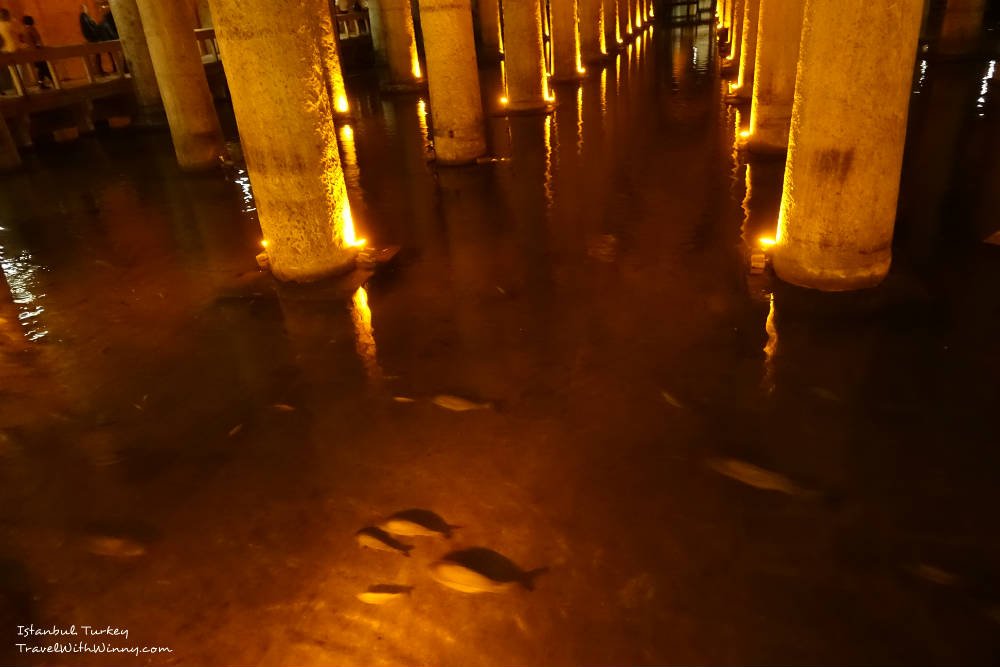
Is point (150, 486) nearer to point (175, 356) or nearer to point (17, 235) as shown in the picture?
point (175, 356)

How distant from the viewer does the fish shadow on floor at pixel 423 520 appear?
3393 millimetres

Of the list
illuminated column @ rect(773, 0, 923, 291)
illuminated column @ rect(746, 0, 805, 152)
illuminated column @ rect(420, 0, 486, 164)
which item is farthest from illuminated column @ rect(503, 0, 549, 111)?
illuminated column @ rect(773, 0, 923, 291)

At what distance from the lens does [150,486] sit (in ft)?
12.9

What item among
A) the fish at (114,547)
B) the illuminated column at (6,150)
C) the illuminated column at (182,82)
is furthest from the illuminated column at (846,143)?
the illuminated column at (6,150)

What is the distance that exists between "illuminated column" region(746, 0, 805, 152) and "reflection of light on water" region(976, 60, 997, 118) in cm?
418

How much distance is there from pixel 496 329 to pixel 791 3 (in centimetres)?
668

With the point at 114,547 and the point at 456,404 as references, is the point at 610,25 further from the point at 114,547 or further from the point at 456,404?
the point at 114,547

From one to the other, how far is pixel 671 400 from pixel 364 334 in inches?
101

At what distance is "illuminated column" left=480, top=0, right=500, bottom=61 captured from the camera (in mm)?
29000

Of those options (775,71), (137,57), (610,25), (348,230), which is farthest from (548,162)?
(610,25)

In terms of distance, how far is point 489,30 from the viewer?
29.6 m

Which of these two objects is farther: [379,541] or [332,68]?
[332,68]

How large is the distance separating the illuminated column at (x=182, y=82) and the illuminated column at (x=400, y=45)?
8393mm

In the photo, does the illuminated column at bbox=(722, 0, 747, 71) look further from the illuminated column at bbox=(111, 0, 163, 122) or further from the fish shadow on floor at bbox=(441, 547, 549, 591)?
the fish shadow on floor at bbox=(441, 547, 549, 591)
